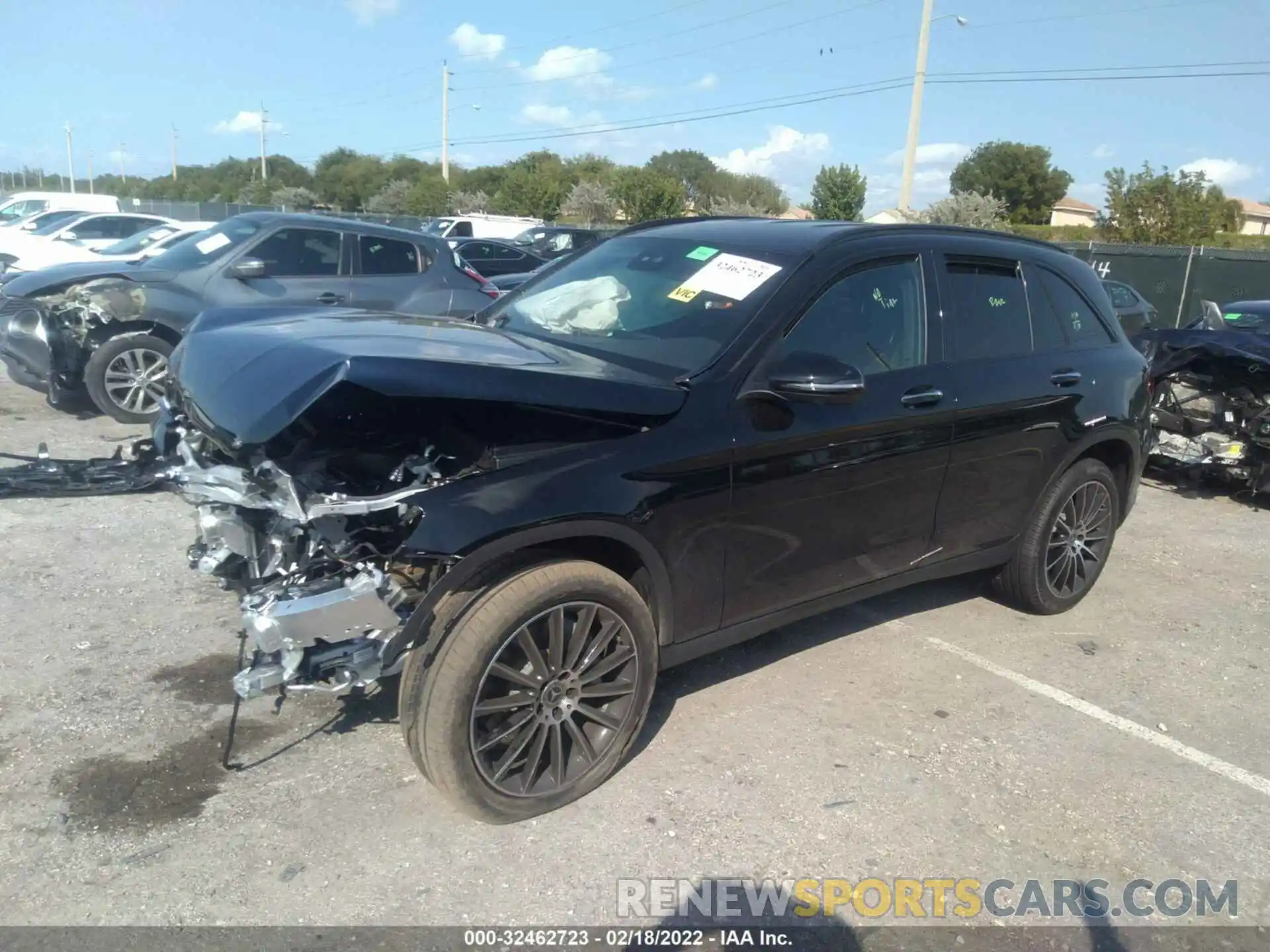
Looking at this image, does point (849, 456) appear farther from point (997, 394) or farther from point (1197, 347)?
point (1197, 347)

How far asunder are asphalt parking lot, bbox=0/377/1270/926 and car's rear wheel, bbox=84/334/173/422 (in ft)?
9.67

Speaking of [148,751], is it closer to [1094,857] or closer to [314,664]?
[314,664]

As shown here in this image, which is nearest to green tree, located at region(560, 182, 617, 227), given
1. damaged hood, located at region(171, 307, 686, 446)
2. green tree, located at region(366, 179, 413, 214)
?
green tree, located at region(366, 179, 413, 214)

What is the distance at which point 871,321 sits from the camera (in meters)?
3.97

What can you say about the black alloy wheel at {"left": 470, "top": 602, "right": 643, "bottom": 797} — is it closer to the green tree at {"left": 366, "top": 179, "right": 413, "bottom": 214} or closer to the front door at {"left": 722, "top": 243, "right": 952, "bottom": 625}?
the front door at {"left": 722, "top": 243, "right": 952, "bottom": 625}

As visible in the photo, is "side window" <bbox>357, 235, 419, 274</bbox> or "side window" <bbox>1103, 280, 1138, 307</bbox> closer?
"side window" <bbox>357, 235, 419, 274</bbox>

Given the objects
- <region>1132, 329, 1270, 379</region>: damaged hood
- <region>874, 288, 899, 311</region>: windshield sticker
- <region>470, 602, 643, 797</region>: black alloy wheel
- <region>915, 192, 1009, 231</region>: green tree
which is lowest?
<region>470, 602, 643, 797</region>: black alloy wheel

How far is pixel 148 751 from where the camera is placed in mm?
3412

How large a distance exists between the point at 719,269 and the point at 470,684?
6.27 ft

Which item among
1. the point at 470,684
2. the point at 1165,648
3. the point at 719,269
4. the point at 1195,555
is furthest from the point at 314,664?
the point at 1195,555

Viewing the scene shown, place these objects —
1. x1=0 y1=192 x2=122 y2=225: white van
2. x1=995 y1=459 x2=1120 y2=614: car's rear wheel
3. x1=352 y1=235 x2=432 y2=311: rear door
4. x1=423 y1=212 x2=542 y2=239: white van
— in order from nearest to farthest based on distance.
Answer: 1. x1=995 y1=459 x2=1120 y2=614: car's rear wheel
2. x1=352 y1=235 x2=432 y2=311: rear door
3. x1=0 y1=192 x2=122 y2=225: white van
4. x1=423 y1=212 x2=542 y2=239: white van

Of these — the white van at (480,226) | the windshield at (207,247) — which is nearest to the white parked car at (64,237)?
the windshield at (207,247)

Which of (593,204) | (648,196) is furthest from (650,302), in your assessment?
(593,204)

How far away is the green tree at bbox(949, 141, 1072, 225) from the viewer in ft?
205
